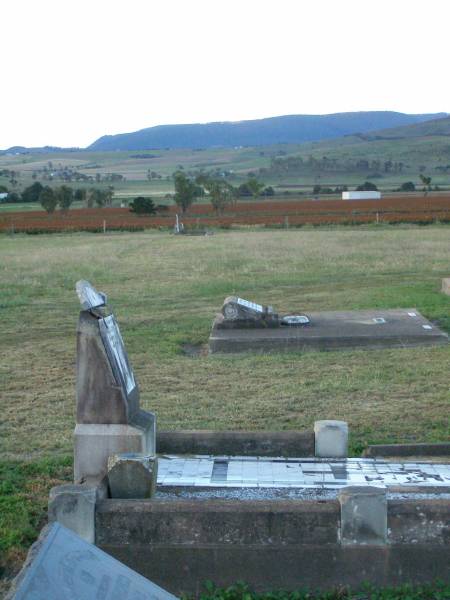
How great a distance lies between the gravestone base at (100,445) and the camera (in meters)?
6.32

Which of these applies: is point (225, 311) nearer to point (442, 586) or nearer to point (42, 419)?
point (42, 419)

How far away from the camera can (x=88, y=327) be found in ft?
20.6

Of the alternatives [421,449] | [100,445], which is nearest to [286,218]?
[421,449]

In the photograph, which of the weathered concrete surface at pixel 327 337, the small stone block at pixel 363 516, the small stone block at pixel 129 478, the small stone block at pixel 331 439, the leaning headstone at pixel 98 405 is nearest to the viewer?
the small stone block at pixel 363 516

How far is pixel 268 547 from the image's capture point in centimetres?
541

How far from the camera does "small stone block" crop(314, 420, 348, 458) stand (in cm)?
720

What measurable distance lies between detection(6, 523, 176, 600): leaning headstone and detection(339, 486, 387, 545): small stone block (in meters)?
2.12

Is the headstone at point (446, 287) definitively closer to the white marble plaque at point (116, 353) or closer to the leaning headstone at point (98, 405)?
the white marble plaque at point (116, 353)

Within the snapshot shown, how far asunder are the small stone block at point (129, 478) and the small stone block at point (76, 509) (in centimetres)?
39

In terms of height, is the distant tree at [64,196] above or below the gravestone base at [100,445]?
below

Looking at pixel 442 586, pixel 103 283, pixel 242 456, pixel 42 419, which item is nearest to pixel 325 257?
pixel 103 283

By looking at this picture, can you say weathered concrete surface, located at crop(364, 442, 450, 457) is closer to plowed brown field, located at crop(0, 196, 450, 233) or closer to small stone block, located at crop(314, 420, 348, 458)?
small stone block, located at crop(314, 420, 348, 458)

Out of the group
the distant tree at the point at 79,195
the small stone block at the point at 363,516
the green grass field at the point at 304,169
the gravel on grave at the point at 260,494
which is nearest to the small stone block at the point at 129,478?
the gravel on grave at the point at 260,494

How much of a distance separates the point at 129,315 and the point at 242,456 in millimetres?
9899
